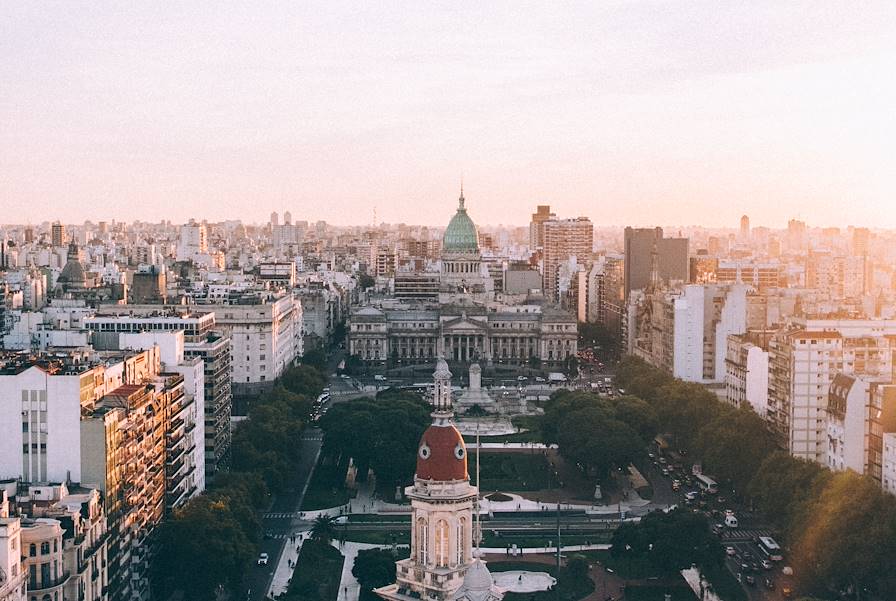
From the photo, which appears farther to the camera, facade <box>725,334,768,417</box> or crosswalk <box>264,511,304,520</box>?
facade <box>725,334,768,417</box>

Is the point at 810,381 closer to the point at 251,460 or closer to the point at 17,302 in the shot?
the point at 251,460

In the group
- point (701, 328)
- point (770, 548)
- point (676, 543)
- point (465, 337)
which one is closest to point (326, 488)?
point (676, 543)

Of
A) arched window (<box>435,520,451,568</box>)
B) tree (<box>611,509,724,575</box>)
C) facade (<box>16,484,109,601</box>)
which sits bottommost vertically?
tree (<box>611,509,724,575</box>)

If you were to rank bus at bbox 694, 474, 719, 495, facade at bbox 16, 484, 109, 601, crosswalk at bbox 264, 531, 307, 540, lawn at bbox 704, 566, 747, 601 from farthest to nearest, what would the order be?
bus at bbox 694, 474, 719, 495
crosswalk at bbox 264, 531, 307, 540
lawn at bbox 704, 566, 747, 601
facade at bbox 16, 484, 109, 601

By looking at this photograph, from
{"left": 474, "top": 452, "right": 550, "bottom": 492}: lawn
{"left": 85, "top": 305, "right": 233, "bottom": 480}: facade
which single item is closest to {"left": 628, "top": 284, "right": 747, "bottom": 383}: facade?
{"left": 474, "top": 452, "right": 550, "bottom": 492}: lawn

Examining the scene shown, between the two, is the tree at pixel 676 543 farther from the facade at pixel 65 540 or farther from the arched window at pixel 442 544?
the facade at pixel 65 540

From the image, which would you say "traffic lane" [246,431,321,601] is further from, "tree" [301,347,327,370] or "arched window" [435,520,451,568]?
"tree" [301,347,327,370]
